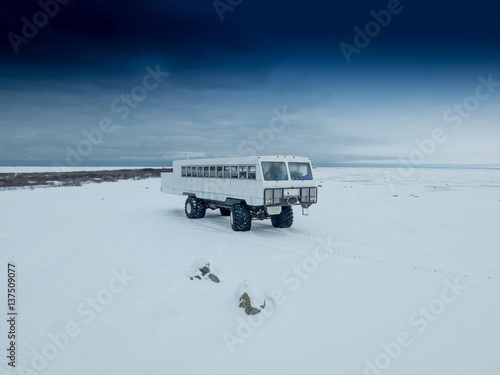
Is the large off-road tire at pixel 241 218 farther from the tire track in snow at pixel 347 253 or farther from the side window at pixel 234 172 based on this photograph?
the side window at pixel 234 172

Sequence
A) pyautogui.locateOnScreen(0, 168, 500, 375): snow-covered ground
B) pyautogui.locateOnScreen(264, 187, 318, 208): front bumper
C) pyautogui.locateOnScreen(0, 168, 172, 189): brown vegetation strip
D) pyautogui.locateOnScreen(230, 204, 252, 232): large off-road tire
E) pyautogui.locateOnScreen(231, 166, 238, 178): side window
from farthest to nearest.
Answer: pyautogui.locateOnScreen(0, 168, 172, 189): brown vegetation strip < pyautogui.locateOnScreen(231, 166, 238, 178): side window < pyautogui.locateOnScreen(230, 204, 252, 232): large off-road tire < pyautogui.locateOnScreen(264, 187, 318, 208): front bumper < pyautogui.locateOnScreen(0, 168, 500, 375): snow-covered ground

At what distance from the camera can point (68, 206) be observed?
63.9 ft

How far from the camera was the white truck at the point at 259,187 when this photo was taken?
1182cm

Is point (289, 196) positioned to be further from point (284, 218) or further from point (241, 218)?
point (241, 218)

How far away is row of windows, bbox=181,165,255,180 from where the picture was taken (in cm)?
1238

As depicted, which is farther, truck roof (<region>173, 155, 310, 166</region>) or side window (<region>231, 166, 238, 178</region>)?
side window (<region>231, 166, 238, 178</region>)

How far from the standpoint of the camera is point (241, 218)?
12.5m

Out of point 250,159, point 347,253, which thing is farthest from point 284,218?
point 347,253

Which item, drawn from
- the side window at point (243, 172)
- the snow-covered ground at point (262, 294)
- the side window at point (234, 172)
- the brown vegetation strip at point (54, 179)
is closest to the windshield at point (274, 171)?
the side window at point (243, 172)

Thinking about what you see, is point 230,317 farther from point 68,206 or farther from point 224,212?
point 68,206

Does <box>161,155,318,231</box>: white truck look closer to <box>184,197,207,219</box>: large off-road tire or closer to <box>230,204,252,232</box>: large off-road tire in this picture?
<box>230,204,252,232</box>: large off-road tire

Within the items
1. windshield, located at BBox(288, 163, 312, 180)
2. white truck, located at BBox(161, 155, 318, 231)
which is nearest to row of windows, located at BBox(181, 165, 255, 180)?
white truck, located at BBox(161, 155, 318, 231)

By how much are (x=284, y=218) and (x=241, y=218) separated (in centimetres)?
193

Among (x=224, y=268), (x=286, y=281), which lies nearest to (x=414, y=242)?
(x=286, y=281)
